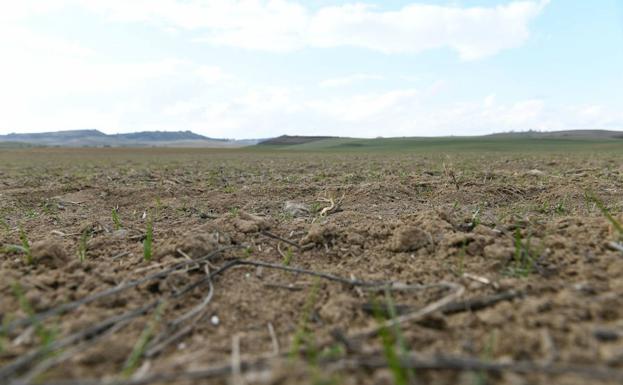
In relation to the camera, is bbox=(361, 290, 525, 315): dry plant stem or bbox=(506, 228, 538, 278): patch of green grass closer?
bbox=(361, 290, 525, 315): dry plant stem

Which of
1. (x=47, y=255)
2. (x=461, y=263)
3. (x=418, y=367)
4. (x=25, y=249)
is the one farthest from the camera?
(x=25, y=249)

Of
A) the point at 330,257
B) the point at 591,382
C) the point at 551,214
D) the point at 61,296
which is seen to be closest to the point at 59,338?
the point at 61,296

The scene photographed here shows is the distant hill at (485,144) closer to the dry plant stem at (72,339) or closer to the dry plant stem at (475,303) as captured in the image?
the dry plant stem at (475,303)

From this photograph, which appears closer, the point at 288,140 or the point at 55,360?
the point at 55,360

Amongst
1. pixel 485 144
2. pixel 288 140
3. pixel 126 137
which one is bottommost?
pixel 126 137

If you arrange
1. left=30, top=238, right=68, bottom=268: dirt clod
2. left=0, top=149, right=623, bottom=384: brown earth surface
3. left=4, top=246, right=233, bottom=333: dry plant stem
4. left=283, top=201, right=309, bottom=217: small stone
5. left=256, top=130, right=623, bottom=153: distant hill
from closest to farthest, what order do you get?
left=0, top=149, right=623, bottom=384: brown earth surface < left=4, top=246, right=233, bottom=333: dry plant stem < left=30, top=238, right=68, bottom=268: dirt clod < left=283, top=201, right=309, bottom=217: small stone < left=256, top=130, right=623, bottom=153: distant hill

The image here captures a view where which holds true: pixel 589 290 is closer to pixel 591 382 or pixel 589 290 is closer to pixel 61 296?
pixel 591 382

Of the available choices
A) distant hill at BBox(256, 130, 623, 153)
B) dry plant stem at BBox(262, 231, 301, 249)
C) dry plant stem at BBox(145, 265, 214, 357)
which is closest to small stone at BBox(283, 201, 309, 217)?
dry plant stem at BBox(262, 231, 301, 249)

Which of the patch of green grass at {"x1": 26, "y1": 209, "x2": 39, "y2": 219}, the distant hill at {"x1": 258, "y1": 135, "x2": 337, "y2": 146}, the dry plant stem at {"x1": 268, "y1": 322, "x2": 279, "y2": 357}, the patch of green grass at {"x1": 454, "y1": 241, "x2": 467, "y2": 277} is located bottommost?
the distant hill at {"x1": 258, "y1": 135, "x2": 337, "y2": 146}

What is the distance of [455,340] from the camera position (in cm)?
139

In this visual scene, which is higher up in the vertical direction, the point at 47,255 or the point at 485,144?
the point at 47,255

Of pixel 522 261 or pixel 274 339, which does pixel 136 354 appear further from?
pixel 522 261

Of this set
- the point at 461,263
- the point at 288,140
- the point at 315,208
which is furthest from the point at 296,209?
the point at 288,140

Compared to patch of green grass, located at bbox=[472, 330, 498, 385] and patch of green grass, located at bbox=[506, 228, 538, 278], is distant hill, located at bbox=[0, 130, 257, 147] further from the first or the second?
patch of green grass, located at bbox=[472, 330, 498, 385]
